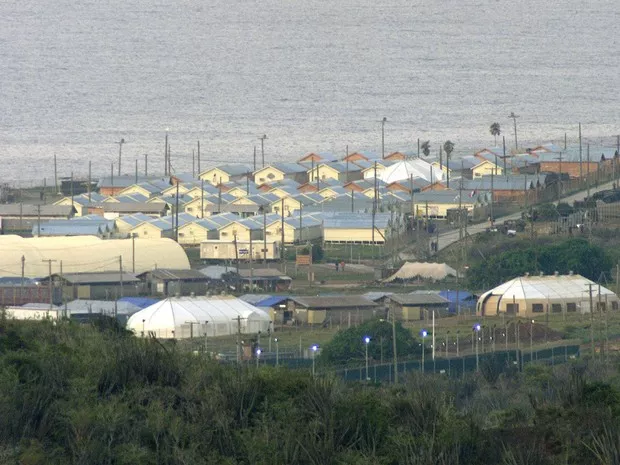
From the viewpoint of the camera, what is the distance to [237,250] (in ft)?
114

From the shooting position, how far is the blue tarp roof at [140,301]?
28288 mm

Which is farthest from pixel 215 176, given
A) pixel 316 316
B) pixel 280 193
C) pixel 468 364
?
pixel 468 364

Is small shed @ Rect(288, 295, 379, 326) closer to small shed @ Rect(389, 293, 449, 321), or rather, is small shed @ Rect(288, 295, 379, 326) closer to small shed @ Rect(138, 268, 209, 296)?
small shed @ Rect(389, 293, 449, 321)

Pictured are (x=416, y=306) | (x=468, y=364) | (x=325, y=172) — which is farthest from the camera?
(x=325, y=172)

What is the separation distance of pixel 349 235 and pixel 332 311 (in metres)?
9.27

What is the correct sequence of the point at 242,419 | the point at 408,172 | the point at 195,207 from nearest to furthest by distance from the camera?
the point at 242,419 < the point at 195,207 < the point at 408,172

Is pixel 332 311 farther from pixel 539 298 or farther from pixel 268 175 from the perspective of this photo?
pixel 268 175

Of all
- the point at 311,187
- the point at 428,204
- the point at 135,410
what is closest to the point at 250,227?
the point at 428,204

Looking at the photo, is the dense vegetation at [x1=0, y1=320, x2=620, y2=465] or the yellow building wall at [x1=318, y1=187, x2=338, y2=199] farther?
the yellow building wall at [x1=318, y1=187, x2=338, y2=199]

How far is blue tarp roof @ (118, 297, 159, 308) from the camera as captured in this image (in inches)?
1114

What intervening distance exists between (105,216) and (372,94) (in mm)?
51212

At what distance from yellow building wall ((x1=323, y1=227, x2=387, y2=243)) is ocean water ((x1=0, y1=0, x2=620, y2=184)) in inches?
781

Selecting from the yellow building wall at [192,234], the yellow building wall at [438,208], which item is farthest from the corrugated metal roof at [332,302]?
the yellow building wall at [438,208]

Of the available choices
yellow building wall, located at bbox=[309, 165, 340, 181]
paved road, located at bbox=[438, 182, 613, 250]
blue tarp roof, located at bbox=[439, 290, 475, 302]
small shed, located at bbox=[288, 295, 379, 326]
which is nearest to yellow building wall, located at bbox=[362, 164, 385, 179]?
yellow building wall, located at bbox=[309, 165, 340, 181]
